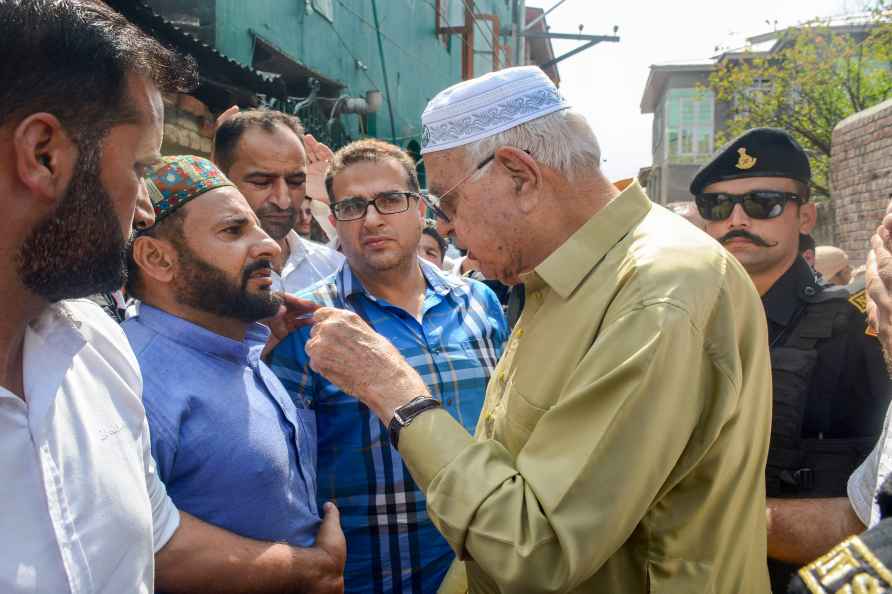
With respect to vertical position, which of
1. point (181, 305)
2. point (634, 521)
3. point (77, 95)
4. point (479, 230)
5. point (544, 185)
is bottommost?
point (634, 521)

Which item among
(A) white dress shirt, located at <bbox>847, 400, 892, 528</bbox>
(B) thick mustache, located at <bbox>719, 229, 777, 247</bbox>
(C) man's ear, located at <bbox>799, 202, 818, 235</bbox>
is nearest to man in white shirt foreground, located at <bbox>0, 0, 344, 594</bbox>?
(A) white dress shirt, located at <bbox>847, 400, 892, 528</bbox>

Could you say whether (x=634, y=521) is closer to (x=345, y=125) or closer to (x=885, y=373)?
(x=885, y=373)

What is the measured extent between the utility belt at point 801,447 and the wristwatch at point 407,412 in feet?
4.39

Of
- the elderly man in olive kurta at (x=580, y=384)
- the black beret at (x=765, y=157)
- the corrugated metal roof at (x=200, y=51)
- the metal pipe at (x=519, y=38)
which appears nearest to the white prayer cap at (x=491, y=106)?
the elderly man in olive kurta at (x=580, y=384)

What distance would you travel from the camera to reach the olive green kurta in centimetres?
133

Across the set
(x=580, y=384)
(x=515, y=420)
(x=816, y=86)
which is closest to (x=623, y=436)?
(x=580, y=384)

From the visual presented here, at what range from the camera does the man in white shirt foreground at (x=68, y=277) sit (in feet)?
3.70

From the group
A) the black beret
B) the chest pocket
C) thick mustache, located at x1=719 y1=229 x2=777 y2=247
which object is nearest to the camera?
the chest pocket

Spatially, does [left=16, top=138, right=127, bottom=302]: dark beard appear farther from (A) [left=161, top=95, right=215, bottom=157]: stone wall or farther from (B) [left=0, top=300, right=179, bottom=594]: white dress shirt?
(A) [left=161, top=95, right=215, bottom=157]: stone wall

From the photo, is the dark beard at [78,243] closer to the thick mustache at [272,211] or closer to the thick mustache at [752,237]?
the thick mustache at [272,211]

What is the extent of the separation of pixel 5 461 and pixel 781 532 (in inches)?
80.5

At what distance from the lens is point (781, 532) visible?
7.12 feet

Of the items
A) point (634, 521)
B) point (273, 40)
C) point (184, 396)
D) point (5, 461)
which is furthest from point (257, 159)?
point (273, 40)

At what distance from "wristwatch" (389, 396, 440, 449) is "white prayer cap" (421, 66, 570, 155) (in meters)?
0.63
